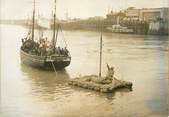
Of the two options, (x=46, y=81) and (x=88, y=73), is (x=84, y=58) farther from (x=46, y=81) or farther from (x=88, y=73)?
(x=46, y=81)

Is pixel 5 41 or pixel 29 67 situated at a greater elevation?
pixel 5 41

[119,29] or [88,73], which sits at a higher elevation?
[119,29]

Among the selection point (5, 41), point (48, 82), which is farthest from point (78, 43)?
point (5, 41)

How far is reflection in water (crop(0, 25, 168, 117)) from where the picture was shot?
2162 mm

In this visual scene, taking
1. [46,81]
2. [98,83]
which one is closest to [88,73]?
[98,83]

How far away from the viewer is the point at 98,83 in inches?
86.3

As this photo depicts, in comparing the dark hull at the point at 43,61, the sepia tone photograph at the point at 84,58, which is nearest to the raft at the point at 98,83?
the sepia tone photograph at the point at 84,58

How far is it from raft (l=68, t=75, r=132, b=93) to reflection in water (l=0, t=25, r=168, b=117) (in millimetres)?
26

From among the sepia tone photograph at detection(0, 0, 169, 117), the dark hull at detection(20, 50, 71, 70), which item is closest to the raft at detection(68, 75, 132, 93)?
the sepia tone photograph at detection(0, 0, 169, 117)

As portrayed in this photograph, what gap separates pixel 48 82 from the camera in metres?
2.24

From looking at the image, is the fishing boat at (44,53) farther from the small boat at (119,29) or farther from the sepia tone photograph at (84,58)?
the small boat at (119,29)

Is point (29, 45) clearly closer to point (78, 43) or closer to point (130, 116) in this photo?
point (78, 43)

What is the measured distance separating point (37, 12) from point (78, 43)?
311 mm

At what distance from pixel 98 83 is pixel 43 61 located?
359 mm
